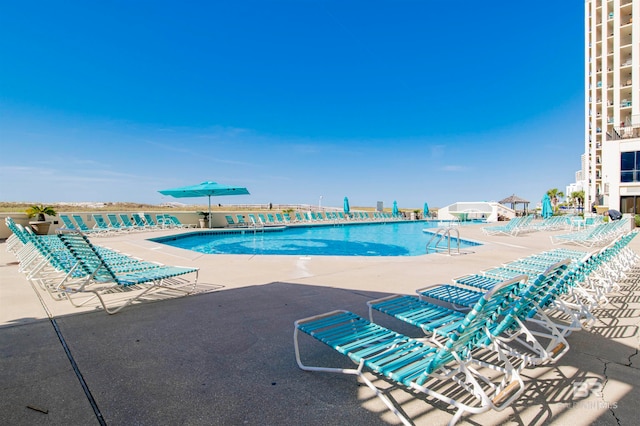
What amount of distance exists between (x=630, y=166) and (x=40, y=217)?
29.5m

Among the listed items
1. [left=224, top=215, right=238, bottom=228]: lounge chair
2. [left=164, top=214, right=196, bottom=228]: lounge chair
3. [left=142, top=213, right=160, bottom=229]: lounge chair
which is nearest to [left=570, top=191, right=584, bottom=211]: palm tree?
[left=224, top=215, right=238, bottom=228]: lounge chair

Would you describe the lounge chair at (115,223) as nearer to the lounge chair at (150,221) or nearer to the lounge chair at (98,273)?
the lounge chair at (150,221)

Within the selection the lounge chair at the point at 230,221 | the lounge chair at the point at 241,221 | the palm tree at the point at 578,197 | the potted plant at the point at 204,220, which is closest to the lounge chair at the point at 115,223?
the potted plant at the point at 204,220

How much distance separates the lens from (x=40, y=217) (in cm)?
1191

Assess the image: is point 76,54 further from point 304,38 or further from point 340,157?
point 340,157

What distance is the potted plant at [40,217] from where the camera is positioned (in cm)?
1120

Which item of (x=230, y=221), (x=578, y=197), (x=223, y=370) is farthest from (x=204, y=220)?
(x=578, y=197)

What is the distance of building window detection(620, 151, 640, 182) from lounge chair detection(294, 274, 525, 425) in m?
24.1

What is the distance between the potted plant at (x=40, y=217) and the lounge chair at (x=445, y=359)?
13.1m

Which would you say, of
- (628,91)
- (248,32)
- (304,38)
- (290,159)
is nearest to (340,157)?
(290,159)

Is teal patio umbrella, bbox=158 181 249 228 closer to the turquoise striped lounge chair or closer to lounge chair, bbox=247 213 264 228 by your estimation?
lounge chair, bbox=247 213 264 228

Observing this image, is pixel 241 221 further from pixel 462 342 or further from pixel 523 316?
pixel 462 342

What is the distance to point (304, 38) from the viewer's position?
22281mm

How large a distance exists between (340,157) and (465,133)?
1754 cm
